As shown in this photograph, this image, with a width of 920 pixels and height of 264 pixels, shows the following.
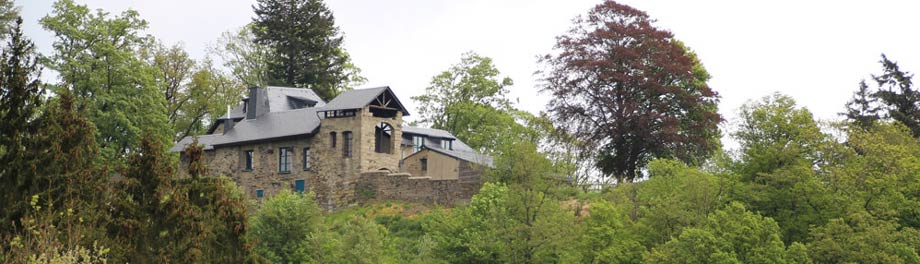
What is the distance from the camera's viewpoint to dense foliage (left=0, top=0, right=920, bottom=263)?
34781mm

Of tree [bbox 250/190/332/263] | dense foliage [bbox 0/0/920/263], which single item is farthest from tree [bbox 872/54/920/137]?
tree [bbox 250/190/332/263]

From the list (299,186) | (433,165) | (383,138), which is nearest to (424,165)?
(433,165)

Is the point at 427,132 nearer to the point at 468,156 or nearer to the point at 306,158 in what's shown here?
the point at 468,156

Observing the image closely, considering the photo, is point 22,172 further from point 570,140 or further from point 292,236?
point 570,140

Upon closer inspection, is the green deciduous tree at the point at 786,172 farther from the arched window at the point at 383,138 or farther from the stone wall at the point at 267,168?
the stone wall at the point at 267,168

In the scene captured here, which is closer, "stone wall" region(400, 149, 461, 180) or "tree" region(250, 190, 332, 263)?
"tree" region(250, 190, 332, 263)

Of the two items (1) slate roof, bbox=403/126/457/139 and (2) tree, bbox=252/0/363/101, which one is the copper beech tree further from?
(2) tree, bbox=252/0/363/101

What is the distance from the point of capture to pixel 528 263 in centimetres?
5053

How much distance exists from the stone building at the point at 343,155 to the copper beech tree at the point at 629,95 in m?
4.99

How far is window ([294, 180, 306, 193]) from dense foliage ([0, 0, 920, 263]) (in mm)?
2560

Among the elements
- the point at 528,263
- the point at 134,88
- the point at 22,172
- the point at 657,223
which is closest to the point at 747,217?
the point at 657,223

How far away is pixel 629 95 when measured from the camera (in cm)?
6016

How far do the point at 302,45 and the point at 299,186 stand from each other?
69.6 ft

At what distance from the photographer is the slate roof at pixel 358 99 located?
6084 cm
